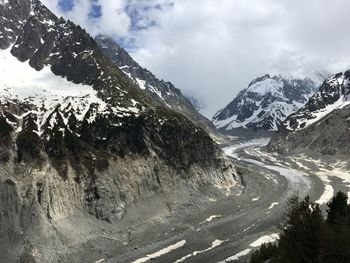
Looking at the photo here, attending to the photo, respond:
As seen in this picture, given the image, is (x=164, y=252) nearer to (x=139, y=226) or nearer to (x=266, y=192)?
(x=139, y=226)

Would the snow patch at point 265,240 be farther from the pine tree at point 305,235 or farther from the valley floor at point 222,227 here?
the pine tree at point 305,235

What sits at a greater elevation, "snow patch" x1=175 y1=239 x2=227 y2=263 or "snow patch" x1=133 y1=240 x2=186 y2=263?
"snow patch" x1=133 y1=240 x2=186 y2=263

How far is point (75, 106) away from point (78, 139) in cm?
1532

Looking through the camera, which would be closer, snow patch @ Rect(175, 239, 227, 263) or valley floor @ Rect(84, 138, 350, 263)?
snow patch @ Rect(175, 239, 227, 263)

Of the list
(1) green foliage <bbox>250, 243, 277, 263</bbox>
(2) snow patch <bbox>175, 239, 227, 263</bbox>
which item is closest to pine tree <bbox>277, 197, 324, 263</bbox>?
(1) green foliage <bbox>250, 243, 277, 263</bbox>

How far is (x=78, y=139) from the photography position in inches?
4518

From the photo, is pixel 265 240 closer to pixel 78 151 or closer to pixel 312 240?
pixel 78 151

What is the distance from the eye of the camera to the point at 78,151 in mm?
111875

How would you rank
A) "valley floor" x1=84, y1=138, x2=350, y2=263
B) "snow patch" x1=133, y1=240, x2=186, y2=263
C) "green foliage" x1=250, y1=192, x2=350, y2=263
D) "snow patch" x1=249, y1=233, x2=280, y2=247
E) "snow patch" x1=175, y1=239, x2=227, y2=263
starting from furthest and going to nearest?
"snow patch" x1=249, y1=233, x2=280, y2=247 → "valley floor" x1=84, y1=138, x2=350, y2=263 → "snow patch" x1=133, y1=240, x2=186, y2=263 → "snow patch" x1=175, y1=239, x2=227, y2=263 → "green foliage" x1=250, y1=192, x2=350, y2=263

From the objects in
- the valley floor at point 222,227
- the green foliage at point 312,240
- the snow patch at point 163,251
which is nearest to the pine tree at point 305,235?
the green foliage at point 312,240

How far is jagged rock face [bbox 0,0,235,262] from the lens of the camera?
90.1m

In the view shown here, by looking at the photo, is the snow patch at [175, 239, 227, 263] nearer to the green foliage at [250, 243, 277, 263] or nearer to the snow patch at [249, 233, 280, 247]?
the snow patch at [249, 233, 280, 247]

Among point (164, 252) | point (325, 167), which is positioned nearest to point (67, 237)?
point (164, 252)

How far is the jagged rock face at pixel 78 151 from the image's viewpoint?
3548 inches
